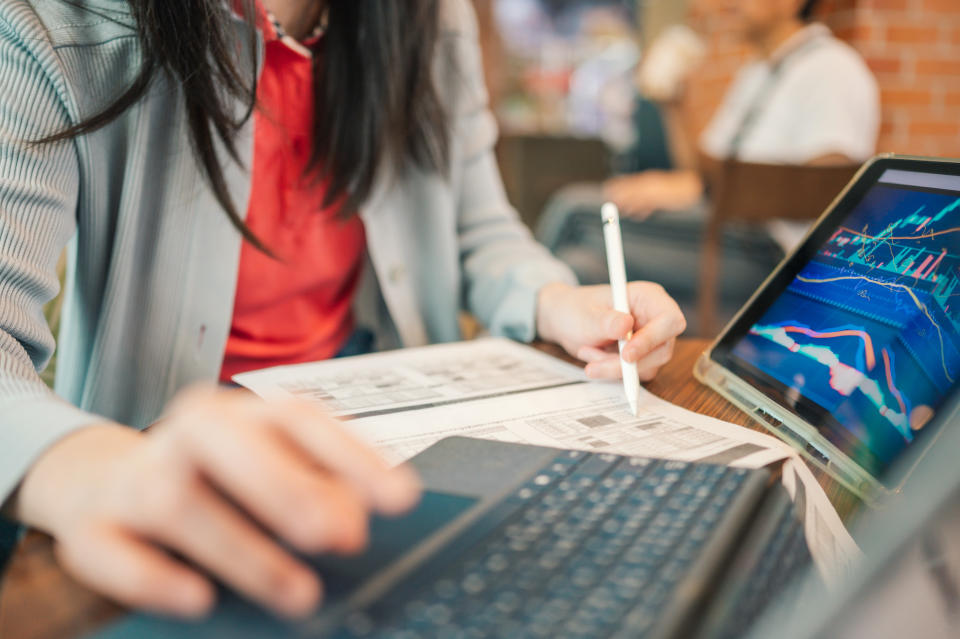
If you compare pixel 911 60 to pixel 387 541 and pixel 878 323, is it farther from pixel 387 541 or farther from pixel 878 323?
pixel 387 541

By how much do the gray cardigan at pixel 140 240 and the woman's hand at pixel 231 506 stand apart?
5.1 inches

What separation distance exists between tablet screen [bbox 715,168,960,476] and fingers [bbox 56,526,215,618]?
37 centimetres

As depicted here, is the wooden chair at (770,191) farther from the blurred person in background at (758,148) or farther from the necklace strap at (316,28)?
the necklace strap at (316,28)

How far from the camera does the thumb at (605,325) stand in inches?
24.0

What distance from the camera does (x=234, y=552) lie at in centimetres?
27

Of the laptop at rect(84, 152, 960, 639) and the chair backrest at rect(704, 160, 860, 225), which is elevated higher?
the chair backrest at rect(704, 160, 860, 225)

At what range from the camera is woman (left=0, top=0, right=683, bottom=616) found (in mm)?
271

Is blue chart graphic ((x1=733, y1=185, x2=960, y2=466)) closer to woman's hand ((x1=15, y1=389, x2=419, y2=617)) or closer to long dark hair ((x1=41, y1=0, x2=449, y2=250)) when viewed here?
woman's hand ((x1=15, y1=389, x2=419, y2=617))

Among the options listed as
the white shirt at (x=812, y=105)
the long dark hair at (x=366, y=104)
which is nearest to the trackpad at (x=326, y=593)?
the long dark hair at (x=366, y=104)

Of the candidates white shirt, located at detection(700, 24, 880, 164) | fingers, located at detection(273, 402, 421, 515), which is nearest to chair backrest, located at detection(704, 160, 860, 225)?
white shirt, located at detection(700, 24, 880, 164)

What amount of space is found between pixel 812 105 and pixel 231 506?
2.14m

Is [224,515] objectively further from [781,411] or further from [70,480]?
[781,411]

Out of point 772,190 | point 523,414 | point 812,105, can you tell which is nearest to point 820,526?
point 523,414

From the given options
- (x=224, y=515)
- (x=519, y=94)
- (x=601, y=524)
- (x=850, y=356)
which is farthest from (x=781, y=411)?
(x=519, y=94)
